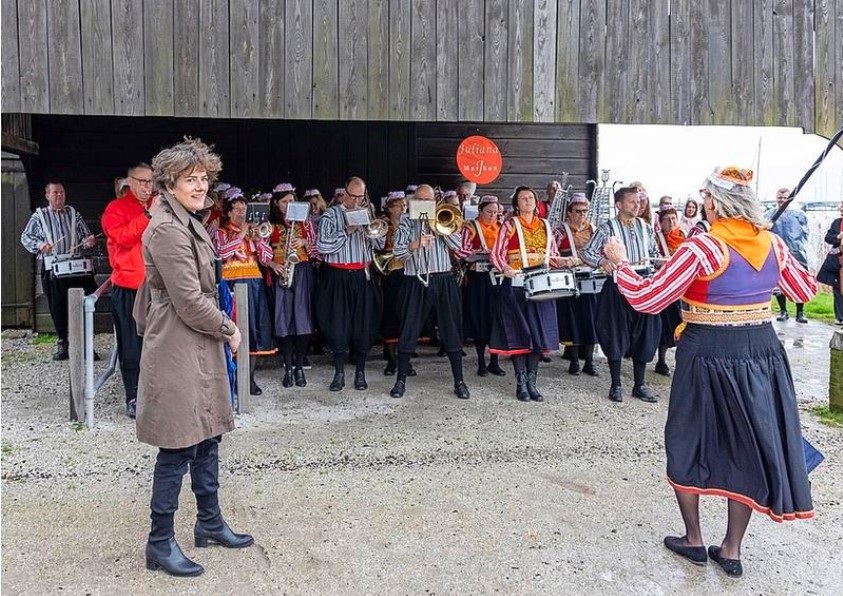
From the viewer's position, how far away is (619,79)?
522 cm

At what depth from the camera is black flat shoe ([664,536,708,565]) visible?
3043mm

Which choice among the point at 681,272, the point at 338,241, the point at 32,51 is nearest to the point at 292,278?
the point at 338,241

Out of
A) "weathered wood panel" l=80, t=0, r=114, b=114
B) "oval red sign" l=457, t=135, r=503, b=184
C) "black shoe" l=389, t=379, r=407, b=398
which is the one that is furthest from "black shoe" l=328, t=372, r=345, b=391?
"weathered wood panel" l=80, t=0, r=114, b=114

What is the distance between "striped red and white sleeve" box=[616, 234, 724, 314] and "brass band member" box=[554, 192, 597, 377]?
138 inches

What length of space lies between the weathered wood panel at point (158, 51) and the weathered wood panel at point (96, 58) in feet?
→ 0.83

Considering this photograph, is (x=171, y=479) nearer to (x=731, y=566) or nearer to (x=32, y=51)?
(x=731, y=566)

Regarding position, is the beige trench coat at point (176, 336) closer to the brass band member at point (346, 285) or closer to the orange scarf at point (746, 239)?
the orange scarf at point (746, 239)

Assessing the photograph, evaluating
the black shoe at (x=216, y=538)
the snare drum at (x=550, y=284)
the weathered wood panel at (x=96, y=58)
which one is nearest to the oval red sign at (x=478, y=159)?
the snare drum at (x=550, y=284)

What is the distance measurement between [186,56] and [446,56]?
1.93 m

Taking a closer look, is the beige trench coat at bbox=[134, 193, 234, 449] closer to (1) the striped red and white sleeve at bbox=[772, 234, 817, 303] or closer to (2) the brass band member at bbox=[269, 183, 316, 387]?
(1) the striped red and white sleeve at bbox=[772, 234, 817, 303]

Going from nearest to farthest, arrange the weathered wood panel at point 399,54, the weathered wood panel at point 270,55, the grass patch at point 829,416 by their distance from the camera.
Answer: the weathered wood panel at point 270,55
the weathered wood panel at point 399,54
the grass patch at point 829,416

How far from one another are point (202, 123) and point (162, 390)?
6104mm

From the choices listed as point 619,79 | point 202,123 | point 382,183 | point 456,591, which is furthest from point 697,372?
point 202,123

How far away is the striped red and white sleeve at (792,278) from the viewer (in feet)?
9.66
